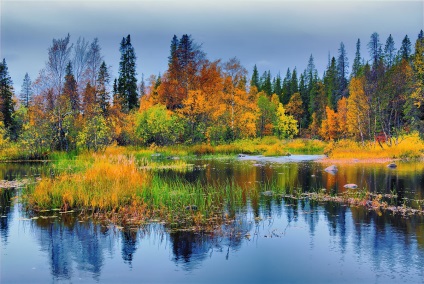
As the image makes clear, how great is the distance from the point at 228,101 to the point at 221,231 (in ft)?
127

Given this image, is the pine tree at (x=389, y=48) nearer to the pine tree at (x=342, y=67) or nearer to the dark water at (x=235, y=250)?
the pine tree at (x=342, y=67)

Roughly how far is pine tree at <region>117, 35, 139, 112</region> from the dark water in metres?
47.0

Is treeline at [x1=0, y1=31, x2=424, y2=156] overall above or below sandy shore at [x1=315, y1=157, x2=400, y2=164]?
above

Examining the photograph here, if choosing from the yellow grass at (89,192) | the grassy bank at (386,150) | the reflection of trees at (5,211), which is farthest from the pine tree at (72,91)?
the grassy bank at (386,150)

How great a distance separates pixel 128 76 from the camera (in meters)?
61.0

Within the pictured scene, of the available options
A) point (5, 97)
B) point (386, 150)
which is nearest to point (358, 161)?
point (386, 150)

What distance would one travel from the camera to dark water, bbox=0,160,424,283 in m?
8.12

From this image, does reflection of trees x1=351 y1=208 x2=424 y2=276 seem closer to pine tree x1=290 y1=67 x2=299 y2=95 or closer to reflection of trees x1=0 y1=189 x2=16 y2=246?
reflection of trees x1=0 y1=189 x2=16 y2=246

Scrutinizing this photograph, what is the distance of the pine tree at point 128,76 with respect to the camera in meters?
59.8

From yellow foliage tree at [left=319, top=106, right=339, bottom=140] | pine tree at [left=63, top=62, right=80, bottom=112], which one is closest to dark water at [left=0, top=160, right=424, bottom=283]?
pine tree at [left=63, top=62, right=80, bottom=112]

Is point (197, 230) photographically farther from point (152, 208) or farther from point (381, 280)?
point (381, 280)

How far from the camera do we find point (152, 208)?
43.4 ft

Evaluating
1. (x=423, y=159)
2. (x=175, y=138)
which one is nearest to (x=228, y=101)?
(x=175, y=138)

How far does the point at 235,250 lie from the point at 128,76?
54.5 m
